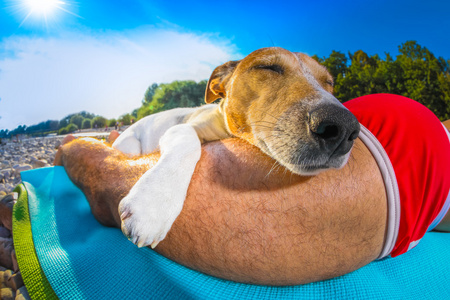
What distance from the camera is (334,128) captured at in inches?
52.5

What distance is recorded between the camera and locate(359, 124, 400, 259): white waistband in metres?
1.50

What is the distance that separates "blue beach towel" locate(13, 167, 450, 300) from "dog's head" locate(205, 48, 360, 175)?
756 millimetres

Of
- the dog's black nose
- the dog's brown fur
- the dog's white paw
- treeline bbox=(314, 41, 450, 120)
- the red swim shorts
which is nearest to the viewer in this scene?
the dog's white paw

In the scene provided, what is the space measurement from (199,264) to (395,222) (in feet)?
4.00

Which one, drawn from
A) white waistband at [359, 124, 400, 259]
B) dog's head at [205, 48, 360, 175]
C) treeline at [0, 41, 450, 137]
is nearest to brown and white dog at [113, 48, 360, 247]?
dog's head at [205, 48, 360, 175]

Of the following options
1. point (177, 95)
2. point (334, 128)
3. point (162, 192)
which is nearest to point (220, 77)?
point (334, 128)

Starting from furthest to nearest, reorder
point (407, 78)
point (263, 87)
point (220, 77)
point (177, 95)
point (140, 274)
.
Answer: point (177, 95)
point (407, 78)
point (220, 77)
point (263, 87)
point (140, 274)

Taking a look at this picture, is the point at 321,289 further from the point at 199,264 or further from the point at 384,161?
the point at 384,161

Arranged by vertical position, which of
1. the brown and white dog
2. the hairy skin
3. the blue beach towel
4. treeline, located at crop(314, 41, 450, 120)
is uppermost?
treeline, located at crop(314, 41, 450, 120)

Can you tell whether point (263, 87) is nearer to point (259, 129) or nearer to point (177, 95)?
point (259, 129)

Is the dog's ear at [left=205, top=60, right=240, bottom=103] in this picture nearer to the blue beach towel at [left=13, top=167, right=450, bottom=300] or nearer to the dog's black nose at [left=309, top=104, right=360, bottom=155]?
the dog's black nose at [left=309, top=104, right=360, bottom=155]

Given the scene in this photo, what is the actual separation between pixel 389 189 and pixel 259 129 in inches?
35.7

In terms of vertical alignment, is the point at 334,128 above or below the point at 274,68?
below

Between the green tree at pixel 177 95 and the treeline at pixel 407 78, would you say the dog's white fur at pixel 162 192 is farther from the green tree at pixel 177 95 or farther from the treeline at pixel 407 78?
the green tree at pixel 177 95
